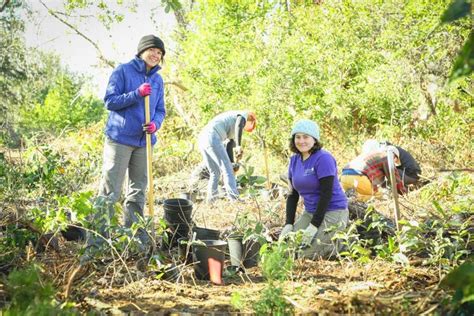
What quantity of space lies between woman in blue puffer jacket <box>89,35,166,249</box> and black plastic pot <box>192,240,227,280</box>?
55cm

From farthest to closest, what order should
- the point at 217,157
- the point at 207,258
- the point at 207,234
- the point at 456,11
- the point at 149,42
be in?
the point at 217,157, the point at 149,42, the point at 207,234, the point at 207,258, the point at 456,11

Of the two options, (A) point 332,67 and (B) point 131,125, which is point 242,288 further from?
(A) point 332,67

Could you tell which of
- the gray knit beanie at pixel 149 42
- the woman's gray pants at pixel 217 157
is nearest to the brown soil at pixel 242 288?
the gray knit beanie at pixel 149 42

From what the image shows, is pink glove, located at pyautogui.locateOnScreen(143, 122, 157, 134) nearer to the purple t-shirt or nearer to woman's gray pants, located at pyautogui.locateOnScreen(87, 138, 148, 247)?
woman's gray pants, located at pyautogui.locateOnScreen(87, 138, 148, 247)

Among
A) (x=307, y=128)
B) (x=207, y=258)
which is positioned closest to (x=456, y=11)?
(x=207, y=258)

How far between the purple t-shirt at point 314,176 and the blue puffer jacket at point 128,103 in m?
1.14

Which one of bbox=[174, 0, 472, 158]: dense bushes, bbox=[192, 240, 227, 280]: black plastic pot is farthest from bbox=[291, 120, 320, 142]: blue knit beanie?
bbox=[174, 0, 472, 158]: dense bushes

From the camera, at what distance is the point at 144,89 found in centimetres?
373

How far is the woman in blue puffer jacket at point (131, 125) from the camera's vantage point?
3.77 meters

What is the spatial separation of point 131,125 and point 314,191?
1.47 m

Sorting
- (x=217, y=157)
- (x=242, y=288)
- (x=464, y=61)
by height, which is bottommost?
(x=242, y=288)

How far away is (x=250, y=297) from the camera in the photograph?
8.82 feet

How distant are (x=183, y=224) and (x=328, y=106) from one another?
17.1 ft

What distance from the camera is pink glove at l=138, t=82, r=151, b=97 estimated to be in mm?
3730
